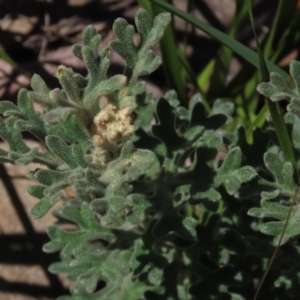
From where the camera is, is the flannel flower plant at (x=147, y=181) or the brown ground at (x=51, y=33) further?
the brown ground at (x=51, y=33)

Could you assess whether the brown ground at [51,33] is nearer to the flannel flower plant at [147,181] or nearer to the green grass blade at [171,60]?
the green grass blade at [171,60]

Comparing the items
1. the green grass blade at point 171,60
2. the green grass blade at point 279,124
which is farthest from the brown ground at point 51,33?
the green grass blade at point 279,124

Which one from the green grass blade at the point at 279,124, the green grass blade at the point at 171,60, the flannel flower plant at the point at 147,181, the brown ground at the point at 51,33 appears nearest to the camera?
the flannel flower plant at the point at 147,181

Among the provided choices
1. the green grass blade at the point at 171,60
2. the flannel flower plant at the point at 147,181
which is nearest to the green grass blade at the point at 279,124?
the flannel flower plant at the point at 147,181

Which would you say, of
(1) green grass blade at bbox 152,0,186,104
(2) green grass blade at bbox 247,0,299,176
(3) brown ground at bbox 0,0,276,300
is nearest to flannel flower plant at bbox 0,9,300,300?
(2) green grass blade at bbox 247,0,299,176

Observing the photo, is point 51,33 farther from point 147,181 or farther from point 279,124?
point 279,124

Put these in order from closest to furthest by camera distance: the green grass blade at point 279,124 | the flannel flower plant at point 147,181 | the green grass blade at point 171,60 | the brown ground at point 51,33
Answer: the flannel flower plant at point 147,181 → the green grass blade at point 279,124 → the green grass blade at point 171,60 → the brown ground at point 51,33

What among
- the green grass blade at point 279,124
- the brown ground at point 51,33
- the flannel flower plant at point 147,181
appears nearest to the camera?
the flannel flower plant at point 147,181

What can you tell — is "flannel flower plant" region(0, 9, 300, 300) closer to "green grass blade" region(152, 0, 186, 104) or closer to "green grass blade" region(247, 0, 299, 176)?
"green grass blade" region(247, 0, 299, 176)

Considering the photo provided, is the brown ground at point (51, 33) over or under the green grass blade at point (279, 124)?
under

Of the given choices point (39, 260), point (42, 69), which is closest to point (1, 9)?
point (42, 69)
